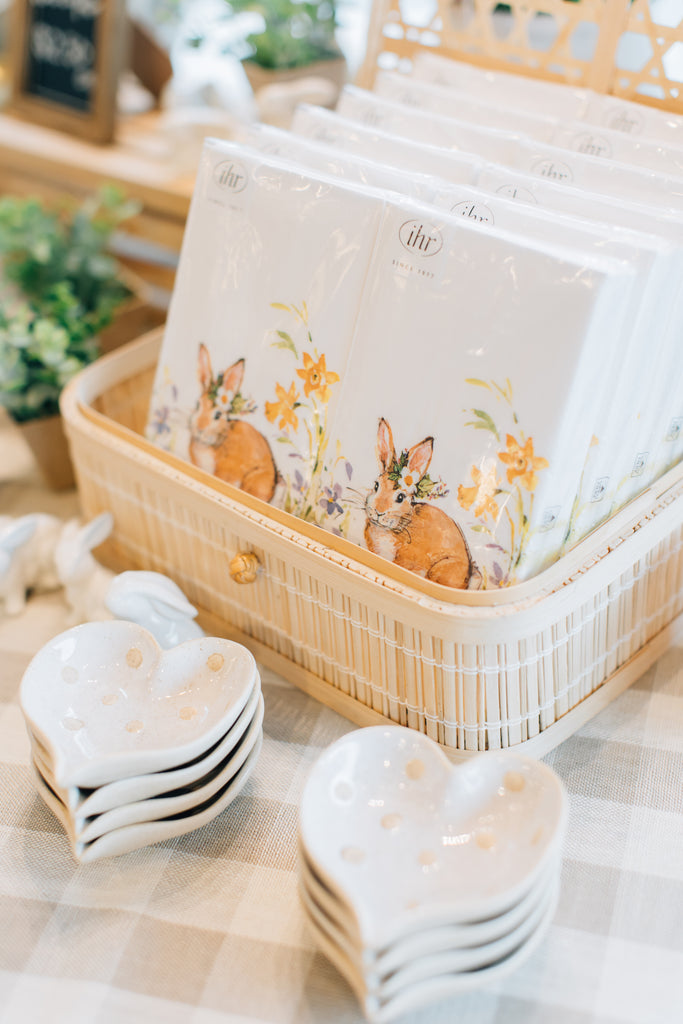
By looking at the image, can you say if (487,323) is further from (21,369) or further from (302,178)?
(21,369)

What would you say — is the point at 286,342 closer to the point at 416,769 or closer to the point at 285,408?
the point at 285,408

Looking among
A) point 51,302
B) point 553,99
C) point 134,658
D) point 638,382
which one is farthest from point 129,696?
point 553,99

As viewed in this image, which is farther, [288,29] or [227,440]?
[288,29]

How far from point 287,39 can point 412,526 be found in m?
0.80

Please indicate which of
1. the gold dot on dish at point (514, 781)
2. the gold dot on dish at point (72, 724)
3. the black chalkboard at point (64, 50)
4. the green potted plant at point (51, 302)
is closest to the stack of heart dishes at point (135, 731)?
the gold dot on dish at point (72, 724)

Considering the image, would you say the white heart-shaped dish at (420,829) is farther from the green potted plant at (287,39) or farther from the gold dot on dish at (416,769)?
the green potted plant at (287,39)

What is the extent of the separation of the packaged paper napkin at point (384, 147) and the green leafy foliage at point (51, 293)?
0.36m

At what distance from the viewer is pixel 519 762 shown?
0.64 m

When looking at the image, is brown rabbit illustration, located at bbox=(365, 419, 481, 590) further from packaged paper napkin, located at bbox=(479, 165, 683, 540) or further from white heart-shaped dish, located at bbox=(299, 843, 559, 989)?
white heart-shaped dish, located at bbox=(299, 843, 559, 989)

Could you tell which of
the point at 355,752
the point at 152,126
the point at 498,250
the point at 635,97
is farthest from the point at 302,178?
the point at 152,126

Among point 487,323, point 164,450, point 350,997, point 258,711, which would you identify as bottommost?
point 350,997

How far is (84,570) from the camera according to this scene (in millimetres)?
895

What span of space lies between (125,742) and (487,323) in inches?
16.7

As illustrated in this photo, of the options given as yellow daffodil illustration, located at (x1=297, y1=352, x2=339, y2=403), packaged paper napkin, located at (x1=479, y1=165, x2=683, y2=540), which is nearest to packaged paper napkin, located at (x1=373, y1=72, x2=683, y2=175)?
packaged paper napkin, located at (x1=479, y1=165, x2=683, y2=540)
